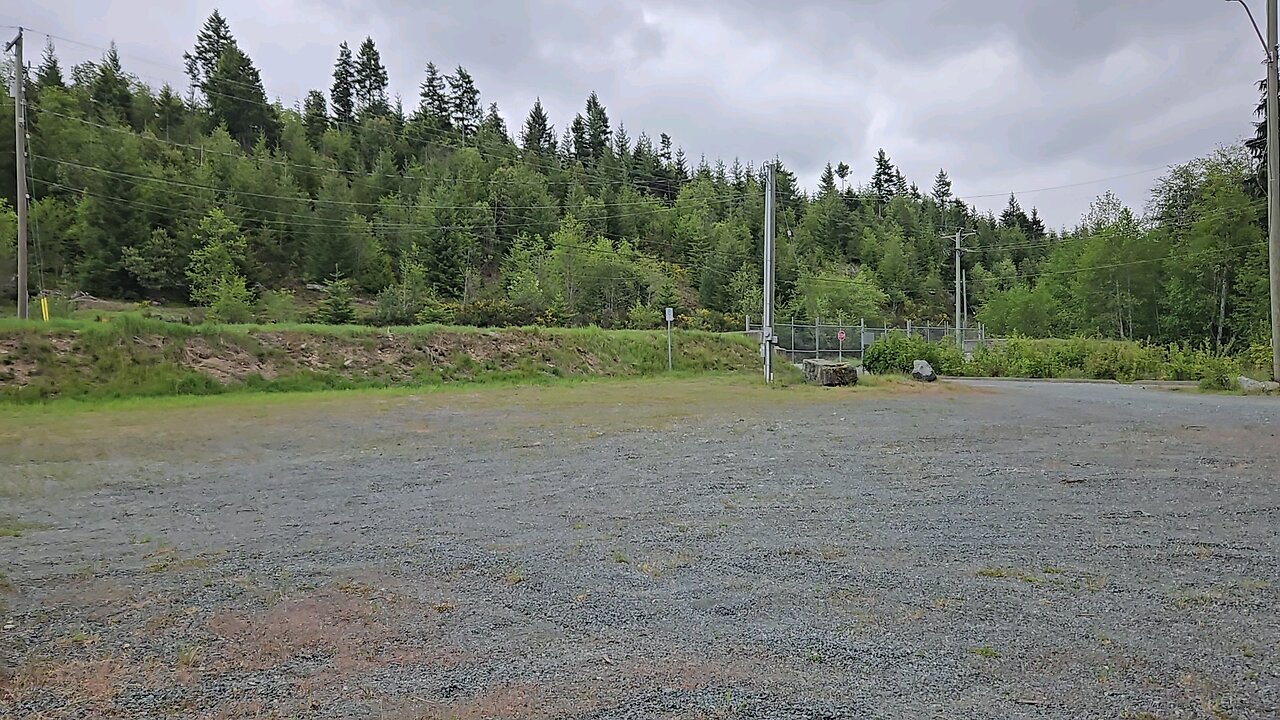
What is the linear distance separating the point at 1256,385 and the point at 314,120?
70534mm

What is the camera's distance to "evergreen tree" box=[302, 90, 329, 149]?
6469 centimetres

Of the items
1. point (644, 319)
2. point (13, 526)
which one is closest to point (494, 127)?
point (644, 319)

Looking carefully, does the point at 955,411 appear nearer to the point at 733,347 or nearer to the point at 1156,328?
the point at 733,347

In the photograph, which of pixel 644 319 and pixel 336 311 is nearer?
pixel 336 311

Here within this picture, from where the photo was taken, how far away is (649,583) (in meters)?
3.28

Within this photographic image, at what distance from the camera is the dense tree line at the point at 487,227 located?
34812mm

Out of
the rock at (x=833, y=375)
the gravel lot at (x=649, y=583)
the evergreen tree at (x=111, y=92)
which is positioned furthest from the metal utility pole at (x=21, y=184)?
the evergreen tree at (x=111, y=92)

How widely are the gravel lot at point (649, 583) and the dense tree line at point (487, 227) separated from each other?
2993 centimetres

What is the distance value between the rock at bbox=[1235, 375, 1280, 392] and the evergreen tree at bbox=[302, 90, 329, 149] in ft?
219

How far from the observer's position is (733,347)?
29422 millimetres

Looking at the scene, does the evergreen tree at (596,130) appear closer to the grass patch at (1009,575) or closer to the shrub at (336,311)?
the shrub at (336,311)

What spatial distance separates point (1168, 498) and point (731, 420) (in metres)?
6.10

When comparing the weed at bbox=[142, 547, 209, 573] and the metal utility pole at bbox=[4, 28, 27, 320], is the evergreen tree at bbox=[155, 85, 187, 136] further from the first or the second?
the weed at bbox=[142, 547, 209, 573]

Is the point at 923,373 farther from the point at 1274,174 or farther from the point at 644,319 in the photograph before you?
the point at 644,319
